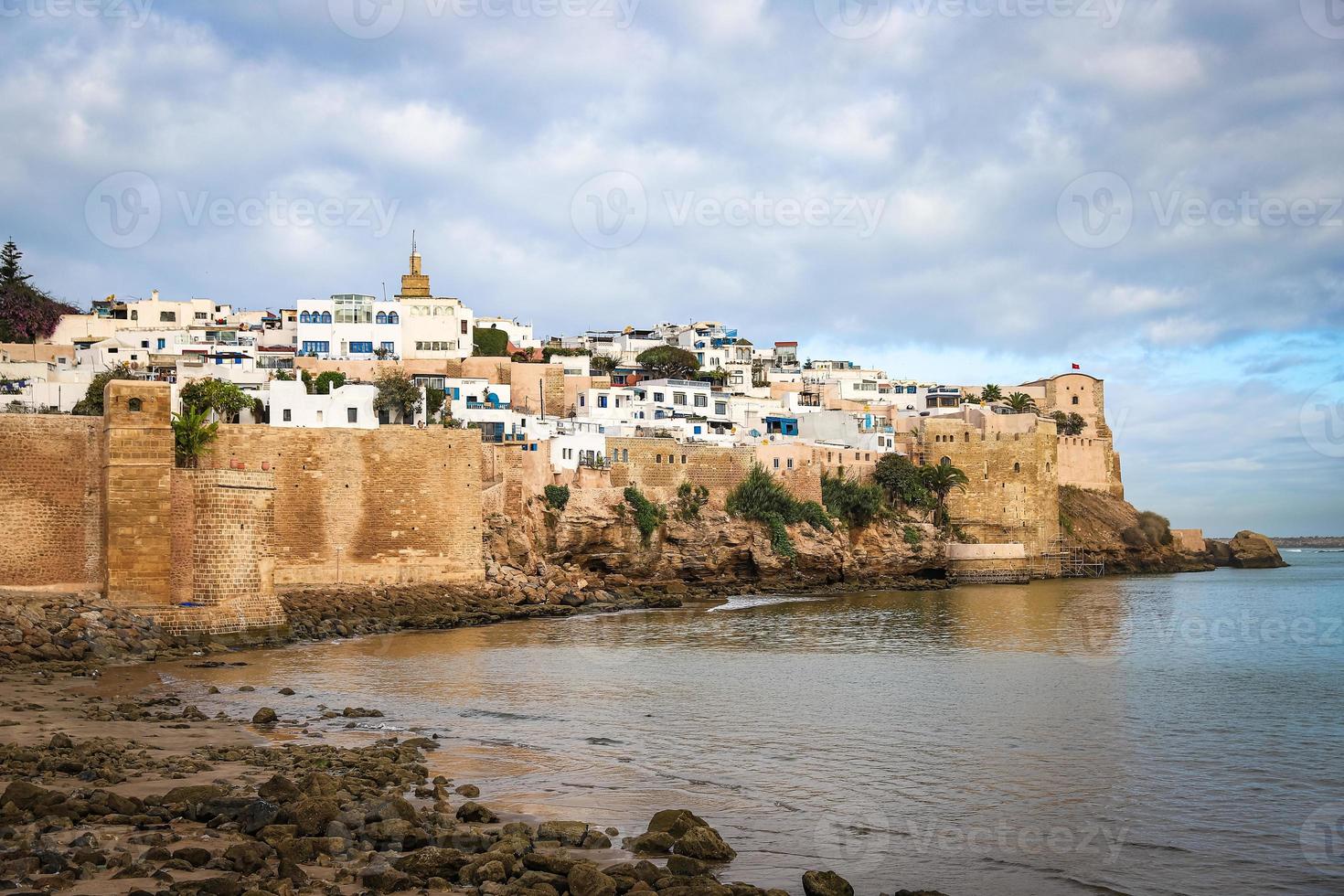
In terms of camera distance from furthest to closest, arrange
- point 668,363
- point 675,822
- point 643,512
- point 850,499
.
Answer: point 668,363, point 850,499, point 643,512, point 675,822

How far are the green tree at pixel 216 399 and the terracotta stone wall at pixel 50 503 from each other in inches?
361

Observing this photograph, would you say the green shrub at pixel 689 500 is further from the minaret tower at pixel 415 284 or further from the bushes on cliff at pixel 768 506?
the minaret tower at pixel 415 284

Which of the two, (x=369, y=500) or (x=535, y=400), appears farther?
(x=535, y=400)

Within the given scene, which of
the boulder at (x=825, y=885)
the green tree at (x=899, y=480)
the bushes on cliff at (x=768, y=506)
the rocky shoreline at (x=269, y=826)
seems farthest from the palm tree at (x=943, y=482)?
the boulder at (x=825, y=885)

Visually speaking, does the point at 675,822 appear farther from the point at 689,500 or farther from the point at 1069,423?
the point at 1069,423

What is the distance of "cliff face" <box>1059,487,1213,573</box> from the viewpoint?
65062 mm

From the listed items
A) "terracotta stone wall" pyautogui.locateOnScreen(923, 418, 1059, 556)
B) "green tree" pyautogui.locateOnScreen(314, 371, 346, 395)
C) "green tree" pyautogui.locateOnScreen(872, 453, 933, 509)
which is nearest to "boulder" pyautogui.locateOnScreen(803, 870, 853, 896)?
"green tree" pyautogui.locateOnScreen(314, 371, 346, 395)

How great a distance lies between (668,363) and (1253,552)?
142 feet

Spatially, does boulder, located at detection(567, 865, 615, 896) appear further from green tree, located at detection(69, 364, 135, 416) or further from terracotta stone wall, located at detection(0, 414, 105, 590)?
green tree, located at detection(69, 364, 135, 416)

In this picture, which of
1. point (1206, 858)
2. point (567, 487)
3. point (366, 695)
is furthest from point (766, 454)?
point (1206, 858)

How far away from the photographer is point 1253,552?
83.4 meters

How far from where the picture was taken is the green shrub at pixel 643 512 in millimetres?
43375

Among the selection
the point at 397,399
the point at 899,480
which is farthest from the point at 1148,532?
the point at 397,399

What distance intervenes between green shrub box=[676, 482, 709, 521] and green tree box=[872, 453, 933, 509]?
10496 mm
